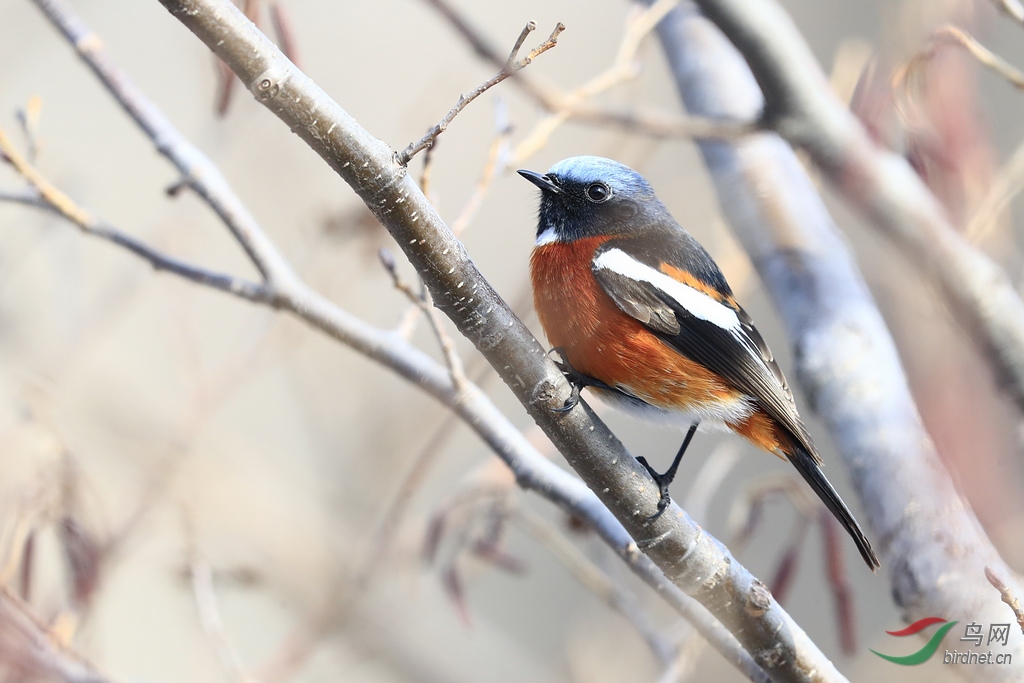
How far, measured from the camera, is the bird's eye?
3.01m

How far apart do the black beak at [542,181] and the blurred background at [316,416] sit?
0.72 feet

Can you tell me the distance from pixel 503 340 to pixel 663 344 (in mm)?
921

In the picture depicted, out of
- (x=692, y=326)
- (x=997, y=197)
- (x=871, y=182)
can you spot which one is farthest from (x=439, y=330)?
A: (x=997, y=197)

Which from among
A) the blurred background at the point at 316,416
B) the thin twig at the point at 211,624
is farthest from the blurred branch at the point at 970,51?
the thin twig at the point at 211,624

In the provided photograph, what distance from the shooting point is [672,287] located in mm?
2684

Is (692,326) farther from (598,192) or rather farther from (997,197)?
(997,197)

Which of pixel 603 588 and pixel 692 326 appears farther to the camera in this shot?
pixel 603 588

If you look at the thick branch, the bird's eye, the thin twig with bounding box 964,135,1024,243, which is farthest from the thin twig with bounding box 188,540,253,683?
the thin twig with bounding box 964,135,1024,243

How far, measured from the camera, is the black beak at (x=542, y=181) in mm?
2896

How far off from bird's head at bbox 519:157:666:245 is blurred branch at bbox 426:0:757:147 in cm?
20

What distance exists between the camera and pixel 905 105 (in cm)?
268

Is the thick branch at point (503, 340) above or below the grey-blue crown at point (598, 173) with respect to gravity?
below

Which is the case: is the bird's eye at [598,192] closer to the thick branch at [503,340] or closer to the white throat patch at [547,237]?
the white throat patch at [547,237]

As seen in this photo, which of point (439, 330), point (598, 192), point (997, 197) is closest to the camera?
point (439, 330)
